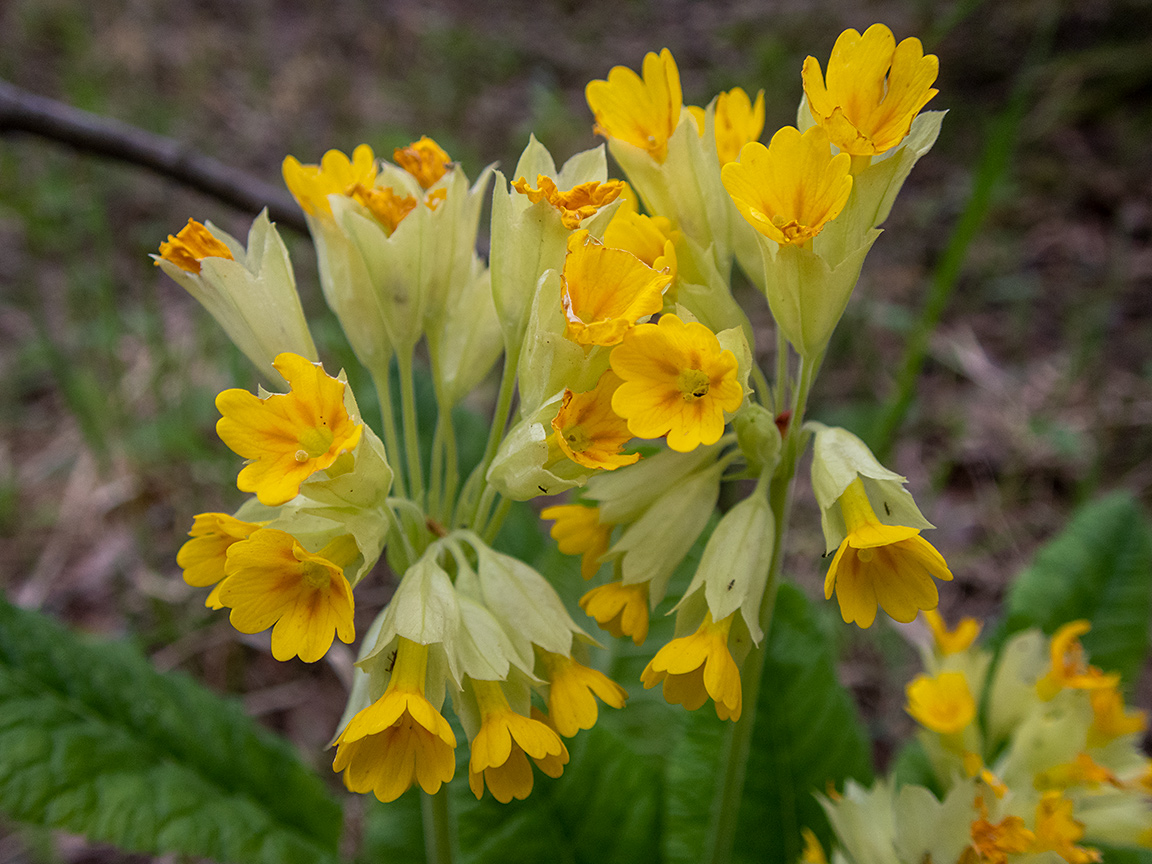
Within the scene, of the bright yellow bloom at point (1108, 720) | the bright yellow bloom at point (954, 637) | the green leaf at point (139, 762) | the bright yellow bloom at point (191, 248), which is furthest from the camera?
the bright yellow bloom at point (954, 637)

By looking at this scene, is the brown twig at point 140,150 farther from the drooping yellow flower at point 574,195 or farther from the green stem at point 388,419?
the drooping yellow flower at point 574,195

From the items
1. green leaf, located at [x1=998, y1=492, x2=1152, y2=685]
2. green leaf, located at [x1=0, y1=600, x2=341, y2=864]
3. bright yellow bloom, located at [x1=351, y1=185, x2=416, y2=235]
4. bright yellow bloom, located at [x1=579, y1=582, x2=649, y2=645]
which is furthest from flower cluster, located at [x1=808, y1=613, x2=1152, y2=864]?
bright yellow bloom, located at [x1=351, y1=185, x2=416, y2=235]

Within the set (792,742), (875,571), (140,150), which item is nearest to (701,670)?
(875,571)

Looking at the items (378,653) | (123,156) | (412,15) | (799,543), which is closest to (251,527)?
(378,653)

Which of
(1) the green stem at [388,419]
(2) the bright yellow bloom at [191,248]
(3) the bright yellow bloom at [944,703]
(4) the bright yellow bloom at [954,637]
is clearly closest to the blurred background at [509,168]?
(4) the bright yellow bloom at [954,637]

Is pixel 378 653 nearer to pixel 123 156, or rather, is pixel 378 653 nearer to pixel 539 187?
pixel 539 187

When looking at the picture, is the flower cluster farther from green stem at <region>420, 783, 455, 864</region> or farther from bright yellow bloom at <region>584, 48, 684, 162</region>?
bright yellow bloom at <region>584, 48, 684, 162</region>

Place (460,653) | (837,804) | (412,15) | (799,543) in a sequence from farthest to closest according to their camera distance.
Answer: (412,15)
(799,543)
(837,804)
(460,653)
